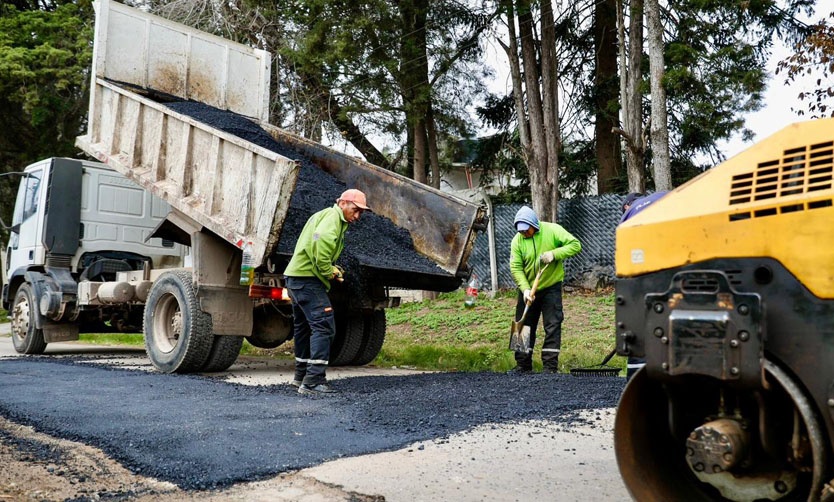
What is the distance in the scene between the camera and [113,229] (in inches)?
380

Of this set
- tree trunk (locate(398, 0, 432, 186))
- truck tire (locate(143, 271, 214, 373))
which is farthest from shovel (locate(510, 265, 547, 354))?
tree trunk (locate(398, 0, 432, 186))

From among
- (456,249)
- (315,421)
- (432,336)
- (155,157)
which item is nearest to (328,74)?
(432,336)

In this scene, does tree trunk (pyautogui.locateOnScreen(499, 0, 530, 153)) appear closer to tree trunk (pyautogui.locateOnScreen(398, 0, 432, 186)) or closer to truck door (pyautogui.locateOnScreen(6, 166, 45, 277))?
tree trunk (pyautogui.locateOnScreen(398, 0, 432, 186))

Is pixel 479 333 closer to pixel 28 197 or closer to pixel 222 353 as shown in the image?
pixel 222 353

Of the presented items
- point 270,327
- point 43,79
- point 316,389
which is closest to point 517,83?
point 270,327

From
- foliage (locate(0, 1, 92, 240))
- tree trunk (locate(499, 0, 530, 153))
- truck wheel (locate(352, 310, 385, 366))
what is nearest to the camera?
truck wheel (locate(352, 310, 385, 366))

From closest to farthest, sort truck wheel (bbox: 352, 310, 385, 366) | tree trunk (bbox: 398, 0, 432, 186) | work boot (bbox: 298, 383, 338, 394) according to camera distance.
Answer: work boot (bbox: 298, 383, 338, 394), truck wheel (bbox: 352, 310, 385, 366), tree trunk (bbox: 398, 0, 432, 186)

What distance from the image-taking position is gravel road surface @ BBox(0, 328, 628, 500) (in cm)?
338

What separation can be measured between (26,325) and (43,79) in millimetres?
8655

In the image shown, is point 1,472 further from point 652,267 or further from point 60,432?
point 652,267

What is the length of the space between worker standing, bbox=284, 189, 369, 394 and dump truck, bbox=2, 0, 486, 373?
35cm

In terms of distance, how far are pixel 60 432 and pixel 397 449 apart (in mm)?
1973

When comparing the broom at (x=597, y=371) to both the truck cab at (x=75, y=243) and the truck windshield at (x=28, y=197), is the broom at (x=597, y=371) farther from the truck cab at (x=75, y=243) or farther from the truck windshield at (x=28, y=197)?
the truck windshield at (x=28, y=197)

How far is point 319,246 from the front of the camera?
20.2 feet
